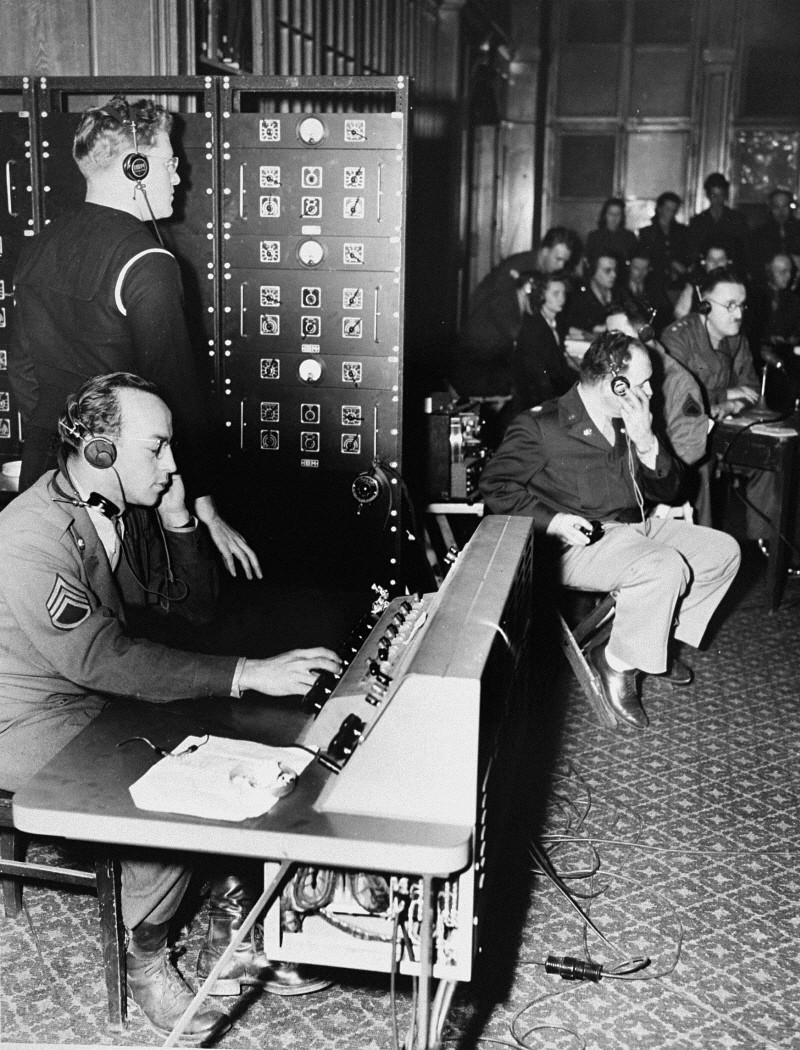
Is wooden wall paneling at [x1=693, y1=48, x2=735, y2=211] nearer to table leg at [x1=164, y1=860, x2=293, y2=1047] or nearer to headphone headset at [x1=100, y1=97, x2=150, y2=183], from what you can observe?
headphone headset at [x1=100, y1=97, x2=150, y2=183]

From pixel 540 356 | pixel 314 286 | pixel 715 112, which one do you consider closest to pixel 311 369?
pixel 314 286

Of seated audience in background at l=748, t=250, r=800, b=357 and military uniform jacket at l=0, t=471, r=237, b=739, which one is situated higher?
seated audience in background at l=748, t=250, r=800, b=357

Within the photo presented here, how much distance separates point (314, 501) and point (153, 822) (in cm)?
250

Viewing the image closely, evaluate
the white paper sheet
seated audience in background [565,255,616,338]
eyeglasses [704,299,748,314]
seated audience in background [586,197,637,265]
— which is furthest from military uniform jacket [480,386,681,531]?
seated audience in background [586,197,637,265]

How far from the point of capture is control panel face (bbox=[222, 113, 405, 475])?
3.73m

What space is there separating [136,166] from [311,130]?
743 millimetres

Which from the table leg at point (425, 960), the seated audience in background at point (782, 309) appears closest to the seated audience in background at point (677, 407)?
the table leg at point (425, 960)

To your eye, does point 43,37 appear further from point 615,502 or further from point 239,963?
point 239,963

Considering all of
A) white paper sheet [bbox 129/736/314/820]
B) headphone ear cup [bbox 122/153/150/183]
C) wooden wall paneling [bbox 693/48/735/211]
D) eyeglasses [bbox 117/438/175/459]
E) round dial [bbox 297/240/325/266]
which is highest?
wooden wall paneling [bbox 693/48/735/211]

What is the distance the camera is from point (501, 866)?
9.36 feet

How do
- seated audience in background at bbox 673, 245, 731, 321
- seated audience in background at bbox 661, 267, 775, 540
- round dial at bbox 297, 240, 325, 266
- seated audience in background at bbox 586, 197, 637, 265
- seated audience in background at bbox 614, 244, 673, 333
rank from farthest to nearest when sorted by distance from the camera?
seated audience in background at bbox 586, 197, 637, 265, seated audience in background at bbox 614, 244, 673, 333, seated audience in background at bbox 673, 245, 731, 321, seated audience in background at bbox 661, 267, 775, 540, round dial at bbox 297, 240, 325, 266

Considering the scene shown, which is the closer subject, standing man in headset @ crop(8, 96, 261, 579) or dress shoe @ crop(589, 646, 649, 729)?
standing man in headset @ crop(8, 96, 261, 579)

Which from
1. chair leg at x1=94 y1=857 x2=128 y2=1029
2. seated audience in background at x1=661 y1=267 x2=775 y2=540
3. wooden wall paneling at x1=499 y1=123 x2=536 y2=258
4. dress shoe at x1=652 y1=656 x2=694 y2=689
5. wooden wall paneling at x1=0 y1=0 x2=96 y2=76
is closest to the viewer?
chair leg at x1=94 y1=857 x2=128 y2=1029

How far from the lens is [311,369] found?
389 cm
